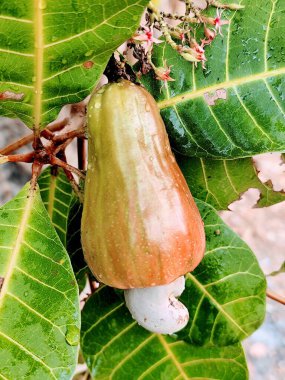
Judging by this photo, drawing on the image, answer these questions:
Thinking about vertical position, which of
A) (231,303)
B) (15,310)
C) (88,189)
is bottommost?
(231,303)

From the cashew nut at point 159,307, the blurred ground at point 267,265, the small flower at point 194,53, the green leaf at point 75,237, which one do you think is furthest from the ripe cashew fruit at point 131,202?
the blurred ground at point 267,265

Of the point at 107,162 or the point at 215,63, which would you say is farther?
the point at 215,63

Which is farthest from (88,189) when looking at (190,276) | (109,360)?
(109,360)

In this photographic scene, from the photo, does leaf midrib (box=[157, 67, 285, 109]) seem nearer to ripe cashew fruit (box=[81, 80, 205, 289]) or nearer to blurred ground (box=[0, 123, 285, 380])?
ripe cashew fruit (box=[81, 80, 205, 289])

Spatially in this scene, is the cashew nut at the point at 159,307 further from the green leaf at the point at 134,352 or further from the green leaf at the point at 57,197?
the green leaf at the point at 57,197

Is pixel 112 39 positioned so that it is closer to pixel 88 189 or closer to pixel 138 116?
pixel 138 116

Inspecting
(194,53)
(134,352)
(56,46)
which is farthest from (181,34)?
(134,352)

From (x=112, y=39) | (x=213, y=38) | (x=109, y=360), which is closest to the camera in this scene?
(x=112, y=39)
